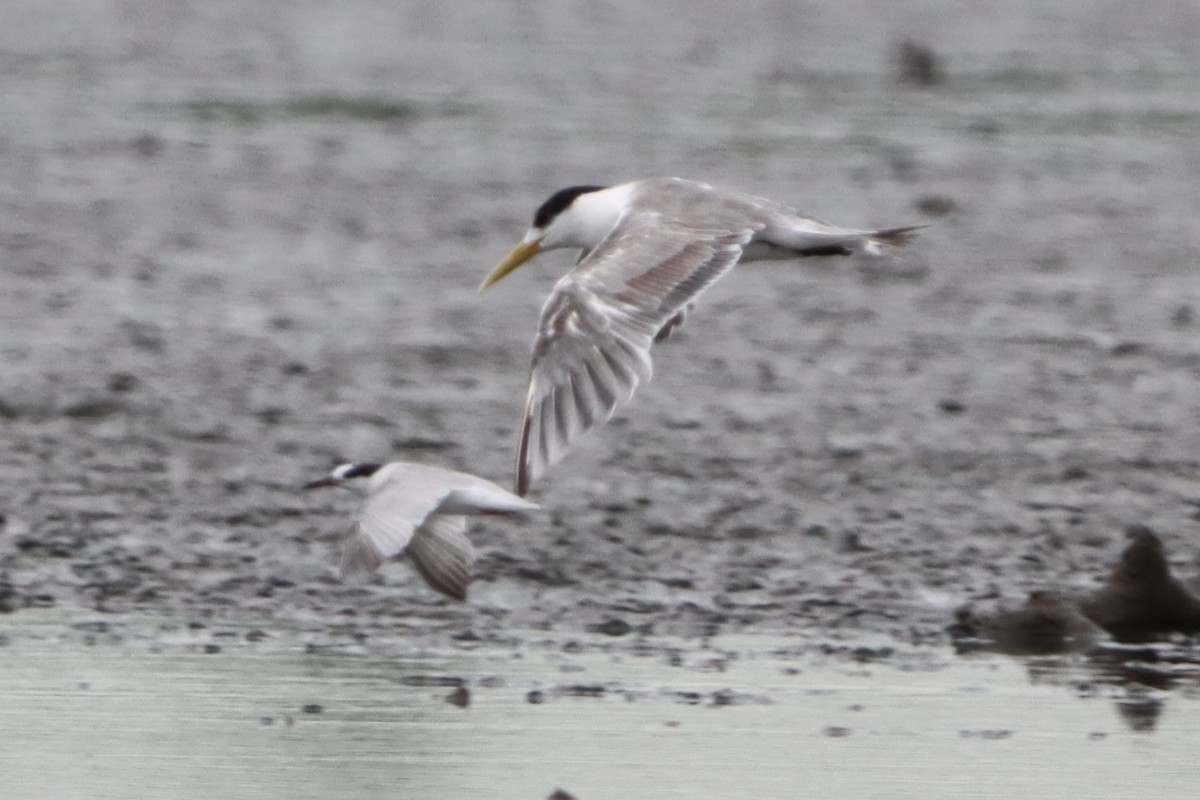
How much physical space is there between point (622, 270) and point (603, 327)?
40 centimetres

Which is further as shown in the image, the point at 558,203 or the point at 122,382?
the point at 122,382

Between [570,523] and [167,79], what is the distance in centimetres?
1363

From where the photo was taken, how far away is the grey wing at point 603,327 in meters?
7.35

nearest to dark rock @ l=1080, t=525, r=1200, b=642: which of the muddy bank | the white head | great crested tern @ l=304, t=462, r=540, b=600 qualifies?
the muddy bank

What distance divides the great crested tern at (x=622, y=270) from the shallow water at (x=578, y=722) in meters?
0.70

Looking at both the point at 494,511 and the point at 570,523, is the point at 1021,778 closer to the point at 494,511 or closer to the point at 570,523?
the point at 494,511

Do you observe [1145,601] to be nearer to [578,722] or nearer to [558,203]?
[578,722]

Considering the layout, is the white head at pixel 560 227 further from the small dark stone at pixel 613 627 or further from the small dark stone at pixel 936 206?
the small dark stone at pixel 936 206

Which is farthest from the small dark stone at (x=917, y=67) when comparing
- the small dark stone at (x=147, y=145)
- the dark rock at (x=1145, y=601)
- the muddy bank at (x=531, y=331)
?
the dark rock at (x=1145, y=601)

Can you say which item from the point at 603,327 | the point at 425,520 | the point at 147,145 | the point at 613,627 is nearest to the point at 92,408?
the point at 613,627

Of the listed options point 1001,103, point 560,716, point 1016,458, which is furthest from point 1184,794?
point 1001,103

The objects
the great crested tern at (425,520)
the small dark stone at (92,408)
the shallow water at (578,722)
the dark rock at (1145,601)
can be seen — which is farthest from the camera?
the small dark stone at (92,408)

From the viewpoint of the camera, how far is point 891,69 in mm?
24547

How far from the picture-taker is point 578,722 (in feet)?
24.3
